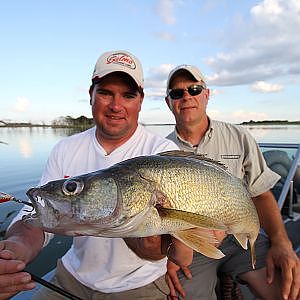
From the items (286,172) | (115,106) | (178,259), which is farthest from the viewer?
(286,172)

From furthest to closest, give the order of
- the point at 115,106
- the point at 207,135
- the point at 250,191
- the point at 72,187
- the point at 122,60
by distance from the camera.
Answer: the point at 207,135, the point at 250,191, the point at 122,60, the point at 115,106, the point at 72,187

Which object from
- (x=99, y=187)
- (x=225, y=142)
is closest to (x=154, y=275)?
(x=99, y=187)

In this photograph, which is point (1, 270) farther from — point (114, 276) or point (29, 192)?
point (114, 276)

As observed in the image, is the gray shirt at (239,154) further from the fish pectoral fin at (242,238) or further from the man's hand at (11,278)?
the man's hand at (11,278)

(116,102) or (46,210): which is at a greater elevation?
(116,102)

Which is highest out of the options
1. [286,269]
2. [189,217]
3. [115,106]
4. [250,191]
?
[115,106]

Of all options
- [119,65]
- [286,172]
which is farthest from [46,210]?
[286,172]

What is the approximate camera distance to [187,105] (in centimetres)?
392

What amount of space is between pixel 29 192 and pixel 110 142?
1.22 metres

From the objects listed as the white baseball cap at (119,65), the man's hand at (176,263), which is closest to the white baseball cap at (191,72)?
the white baseball cap at (119,65)

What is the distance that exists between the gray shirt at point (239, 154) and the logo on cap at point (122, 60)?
1294mm

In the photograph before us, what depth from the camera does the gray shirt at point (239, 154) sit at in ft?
12.2

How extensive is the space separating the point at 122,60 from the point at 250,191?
205 cm

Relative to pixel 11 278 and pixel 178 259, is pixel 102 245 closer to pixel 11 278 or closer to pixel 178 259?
pixel 178 259
